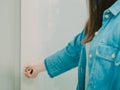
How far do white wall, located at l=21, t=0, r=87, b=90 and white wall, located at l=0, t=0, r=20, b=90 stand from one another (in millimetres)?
28

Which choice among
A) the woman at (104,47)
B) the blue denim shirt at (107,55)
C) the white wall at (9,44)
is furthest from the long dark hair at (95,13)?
the white wall at (9,44)

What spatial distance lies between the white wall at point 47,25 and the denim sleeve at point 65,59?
0.07 metres

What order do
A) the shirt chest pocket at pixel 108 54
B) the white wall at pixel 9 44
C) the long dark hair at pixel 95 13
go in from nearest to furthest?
the shirt chest pocket at pixel 108 54 → the long dark hair at pixel 95 13 → the white wall at pixel 9 44

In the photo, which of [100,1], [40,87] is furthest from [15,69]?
[100,1]

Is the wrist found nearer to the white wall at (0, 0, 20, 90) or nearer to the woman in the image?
the white wall at (0, 0, 20, 90)

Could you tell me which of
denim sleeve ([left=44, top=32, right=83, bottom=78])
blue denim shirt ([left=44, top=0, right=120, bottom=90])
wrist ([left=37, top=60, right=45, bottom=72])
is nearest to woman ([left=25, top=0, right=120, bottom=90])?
blue denim shirt ([left=44, top=0, right=120, bottom=90])

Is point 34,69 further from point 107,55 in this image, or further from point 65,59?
point 107,55

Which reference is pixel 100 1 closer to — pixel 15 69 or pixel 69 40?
pixel 69 40

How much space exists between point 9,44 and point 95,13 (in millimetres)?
416

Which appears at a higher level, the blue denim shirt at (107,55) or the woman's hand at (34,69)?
the blue denim shirt at (107,55)

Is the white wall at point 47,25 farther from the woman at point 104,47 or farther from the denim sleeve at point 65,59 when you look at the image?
the woman at point 104,47

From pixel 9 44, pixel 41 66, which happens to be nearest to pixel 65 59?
pixel 41 66

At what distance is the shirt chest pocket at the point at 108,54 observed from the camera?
748mm

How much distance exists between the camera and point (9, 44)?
110cm
